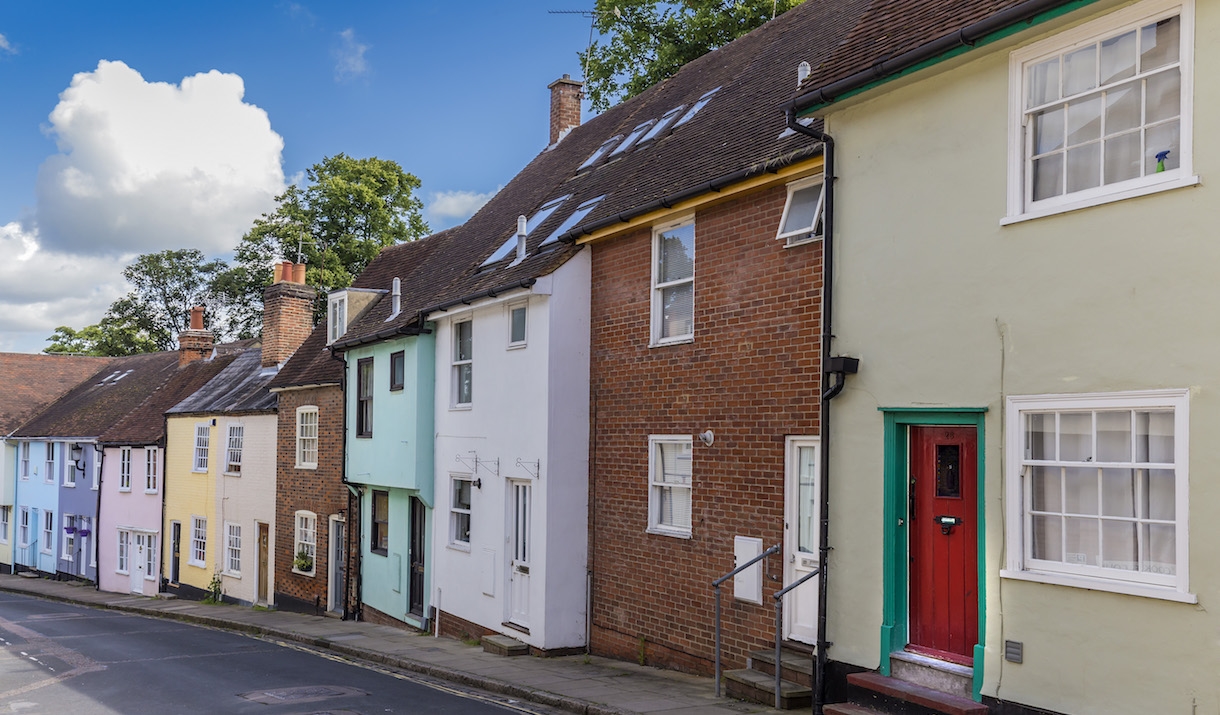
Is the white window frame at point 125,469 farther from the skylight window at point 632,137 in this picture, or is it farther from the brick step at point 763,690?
the brick step at point 763,690

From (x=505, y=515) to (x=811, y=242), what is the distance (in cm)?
693

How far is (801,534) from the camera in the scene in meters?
10.5

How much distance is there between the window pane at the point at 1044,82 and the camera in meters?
7.71

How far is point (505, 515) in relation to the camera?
15328 mm

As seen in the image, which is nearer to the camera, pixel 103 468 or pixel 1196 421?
pixel 1196 421

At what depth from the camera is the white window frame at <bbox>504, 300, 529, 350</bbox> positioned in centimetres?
1477

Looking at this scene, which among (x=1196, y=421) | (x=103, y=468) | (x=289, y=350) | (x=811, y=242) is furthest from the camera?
(x=103, y=468)

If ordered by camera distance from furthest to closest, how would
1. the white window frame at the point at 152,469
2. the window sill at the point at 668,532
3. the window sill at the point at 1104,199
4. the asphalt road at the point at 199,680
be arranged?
the white window frame at the point at 152,469, the window sill at the point at 668,532, the asphalt road at the point at 199,680, the window sill at the point at 1104,199

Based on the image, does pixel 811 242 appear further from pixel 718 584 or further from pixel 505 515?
pixel 505 515

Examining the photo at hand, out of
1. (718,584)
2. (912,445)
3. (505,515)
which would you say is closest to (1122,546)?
(912,445)

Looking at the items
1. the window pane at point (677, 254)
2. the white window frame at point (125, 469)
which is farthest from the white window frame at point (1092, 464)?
the white window frame at point (125, 469)

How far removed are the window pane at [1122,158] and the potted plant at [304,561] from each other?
2037 centimetres

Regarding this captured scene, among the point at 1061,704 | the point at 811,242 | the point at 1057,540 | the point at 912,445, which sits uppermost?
the point at 811,242

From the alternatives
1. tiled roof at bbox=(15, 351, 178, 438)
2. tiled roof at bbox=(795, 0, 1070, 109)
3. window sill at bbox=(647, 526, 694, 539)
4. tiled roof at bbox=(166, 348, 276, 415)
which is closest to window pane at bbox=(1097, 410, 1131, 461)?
tiled roof at bbox=(795, 0, 1070, 109)
